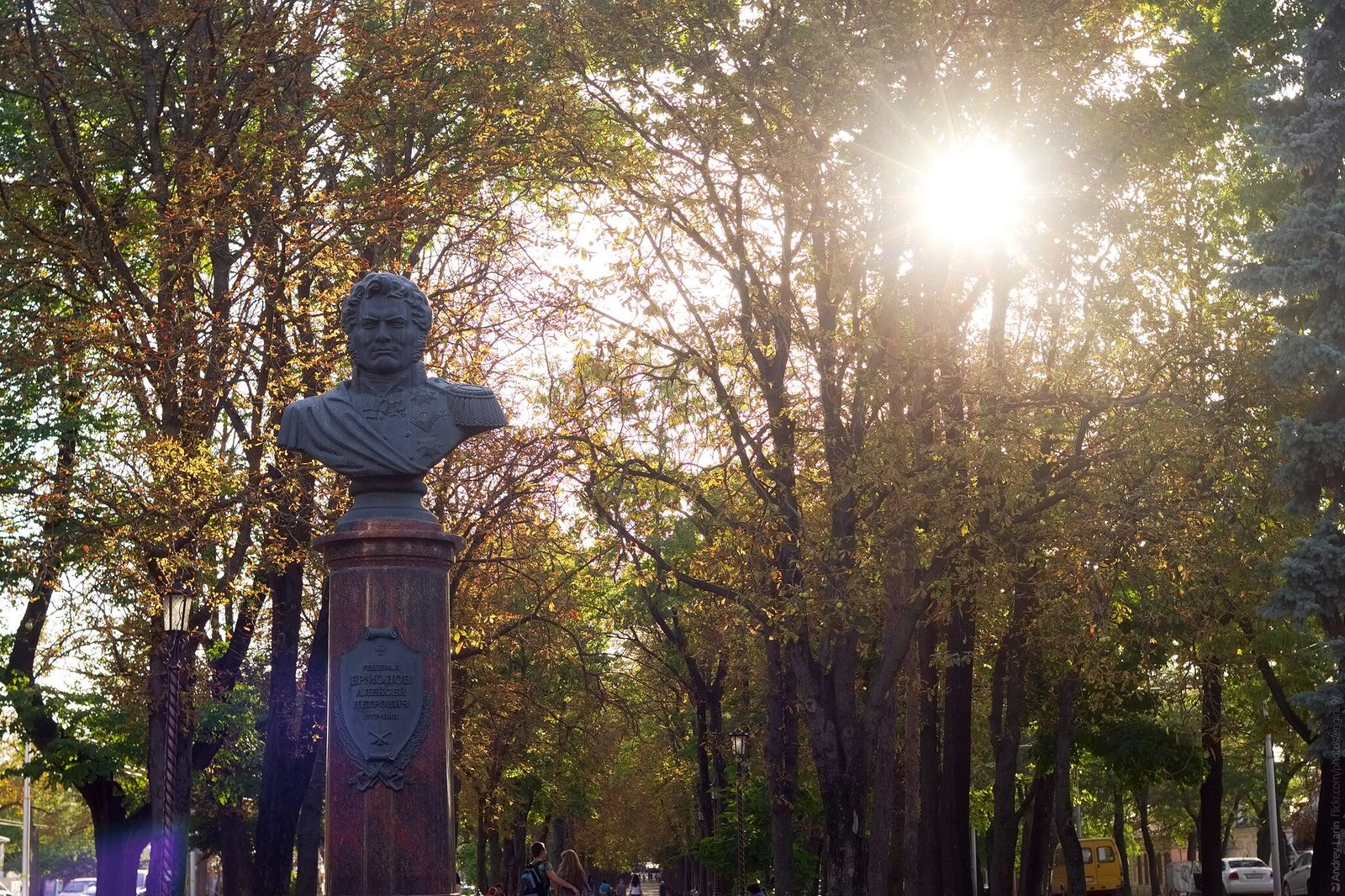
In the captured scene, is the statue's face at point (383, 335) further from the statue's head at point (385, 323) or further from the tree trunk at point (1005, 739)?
the tree trunk at point (1005, 739)

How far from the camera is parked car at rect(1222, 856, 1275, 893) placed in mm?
47281

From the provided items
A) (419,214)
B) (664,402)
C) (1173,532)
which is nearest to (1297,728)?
(1173,532)

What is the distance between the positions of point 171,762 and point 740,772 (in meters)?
13.7

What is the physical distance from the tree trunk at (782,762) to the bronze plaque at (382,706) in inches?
650

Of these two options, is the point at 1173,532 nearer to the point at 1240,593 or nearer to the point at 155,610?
the point at 1240,593

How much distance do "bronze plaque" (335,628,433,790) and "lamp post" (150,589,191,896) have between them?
8108mm

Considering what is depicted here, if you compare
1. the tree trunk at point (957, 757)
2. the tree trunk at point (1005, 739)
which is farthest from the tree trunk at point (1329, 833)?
the tree trunk at point (957, 757)

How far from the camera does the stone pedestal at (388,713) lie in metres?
10.5

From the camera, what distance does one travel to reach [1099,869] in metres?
50.2

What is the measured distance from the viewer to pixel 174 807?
64.7 ft

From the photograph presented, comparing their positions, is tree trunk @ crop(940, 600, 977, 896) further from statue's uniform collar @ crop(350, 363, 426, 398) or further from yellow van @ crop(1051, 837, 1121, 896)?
yellow van @ crop(1051, 837, 1121, 896)

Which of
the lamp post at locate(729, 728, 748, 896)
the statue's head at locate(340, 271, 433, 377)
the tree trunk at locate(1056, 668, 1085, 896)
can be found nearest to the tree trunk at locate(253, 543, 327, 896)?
the lamp post at locate(729, 728, 748, 896)

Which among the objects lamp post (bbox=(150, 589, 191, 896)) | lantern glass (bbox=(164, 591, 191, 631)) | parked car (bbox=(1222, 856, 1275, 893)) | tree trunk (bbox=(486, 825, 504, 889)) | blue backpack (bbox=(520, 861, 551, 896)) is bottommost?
parked car (bbox=(1222, 856, 1275, 893))

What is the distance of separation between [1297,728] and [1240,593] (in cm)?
789
